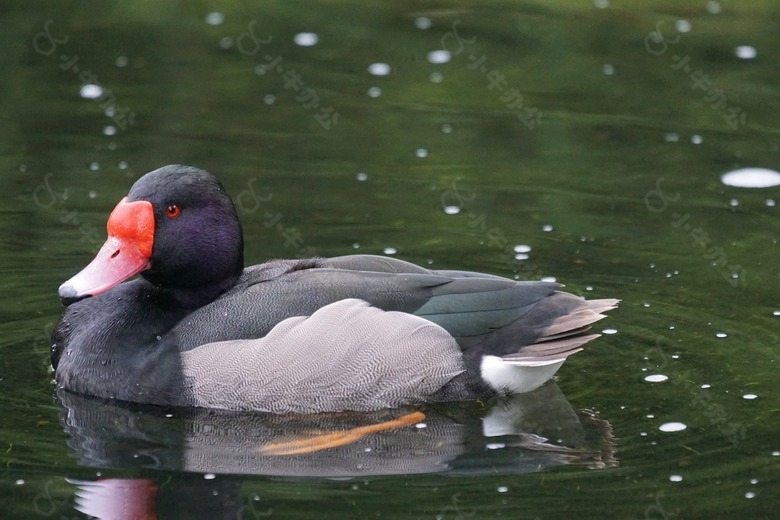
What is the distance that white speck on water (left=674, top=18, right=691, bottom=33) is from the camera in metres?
15.2

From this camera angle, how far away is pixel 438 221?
10578mm

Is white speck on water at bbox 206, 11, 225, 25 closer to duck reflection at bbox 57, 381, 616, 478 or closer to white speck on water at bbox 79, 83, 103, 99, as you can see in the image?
white speck on water at bbox 79, 83, 103, 99

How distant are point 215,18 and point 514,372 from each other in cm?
883

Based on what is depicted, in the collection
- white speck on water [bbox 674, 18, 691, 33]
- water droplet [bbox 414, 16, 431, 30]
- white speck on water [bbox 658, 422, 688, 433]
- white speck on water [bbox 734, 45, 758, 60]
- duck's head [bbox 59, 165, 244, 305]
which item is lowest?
water droplet [bbox 414, 16, 431, 30]

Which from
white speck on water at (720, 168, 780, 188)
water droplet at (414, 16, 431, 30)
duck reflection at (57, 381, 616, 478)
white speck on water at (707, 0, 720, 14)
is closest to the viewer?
duck reflection at (57, 381, 616, 478)

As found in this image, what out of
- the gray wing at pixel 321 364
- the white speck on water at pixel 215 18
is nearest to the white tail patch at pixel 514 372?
the gray wing at pixel 321 364

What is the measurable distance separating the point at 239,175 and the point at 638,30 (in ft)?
19.5

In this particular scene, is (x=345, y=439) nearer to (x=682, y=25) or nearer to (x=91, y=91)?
(x=91, y=91)

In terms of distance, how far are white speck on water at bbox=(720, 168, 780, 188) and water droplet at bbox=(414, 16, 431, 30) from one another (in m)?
5.03

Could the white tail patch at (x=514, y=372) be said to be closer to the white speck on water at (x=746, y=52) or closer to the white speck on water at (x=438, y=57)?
the white speck on water at (x=438, y=57)

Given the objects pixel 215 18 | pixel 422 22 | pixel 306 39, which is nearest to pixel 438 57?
pixel 422 22

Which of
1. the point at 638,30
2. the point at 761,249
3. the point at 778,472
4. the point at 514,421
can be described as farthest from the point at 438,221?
the point at 638,30

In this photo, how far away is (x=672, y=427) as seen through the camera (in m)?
7.33

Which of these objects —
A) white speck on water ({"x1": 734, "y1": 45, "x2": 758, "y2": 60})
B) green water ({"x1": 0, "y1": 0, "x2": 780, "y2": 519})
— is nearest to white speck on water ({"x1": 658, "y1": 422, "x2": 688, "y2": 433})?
green water ({"x1": 0, "y1": 0, "x2": 780, "y2": 519})
